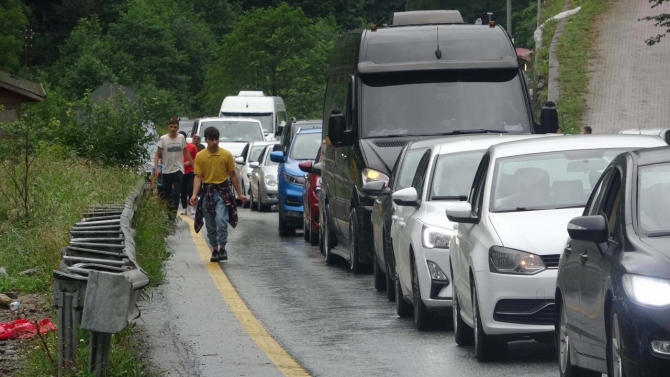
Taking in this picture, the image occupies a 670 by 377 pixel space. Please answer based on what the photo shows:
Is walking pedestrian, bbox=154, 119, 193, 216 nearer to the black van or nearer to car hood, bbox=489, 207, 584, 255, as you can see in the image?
the black van

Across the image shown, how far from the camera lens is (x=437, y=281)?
1185 cm

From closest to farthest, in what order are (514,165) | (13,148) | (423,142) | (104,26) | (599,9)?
(514,165) → (423,142) → (13,148) → (599,9) → (104,26)

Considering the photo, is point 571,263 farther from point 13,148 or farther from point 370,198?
point 13,148

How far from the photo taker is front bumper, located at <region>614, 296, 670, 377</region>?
662 centimetres

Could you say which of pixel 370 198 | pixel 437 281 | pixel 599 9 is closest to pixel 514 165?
pixel 437 281

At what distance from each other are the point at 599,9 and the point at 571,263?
56.2 meters

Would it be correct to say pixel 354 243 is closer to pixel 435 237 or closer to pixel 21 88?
pixel 435 237

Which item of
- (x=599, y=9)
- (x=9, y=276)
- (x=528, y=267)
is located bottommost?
(x=9, y=276)

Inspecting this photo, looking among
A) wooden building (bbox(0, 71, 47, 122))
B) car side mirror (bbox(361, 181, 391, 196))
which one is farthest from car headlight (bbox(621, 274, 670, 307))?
wooden building (bbox(0, 71, 47, 122))

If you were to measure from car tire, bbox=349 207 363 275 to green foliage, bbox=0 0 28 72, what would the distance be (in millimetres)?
60082

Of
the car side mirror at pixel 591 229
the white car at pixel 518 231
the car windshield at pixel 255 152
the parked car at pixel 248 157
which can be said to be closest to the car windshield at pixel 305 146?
the parked car at pixel 248 157

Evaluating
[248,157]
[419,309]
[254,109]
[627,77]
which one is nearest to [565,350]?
[419,309]

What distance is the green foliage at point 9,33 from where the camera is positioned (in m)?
75.9

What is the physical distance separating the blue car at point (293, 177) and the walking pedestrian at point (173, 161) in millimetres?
1497
